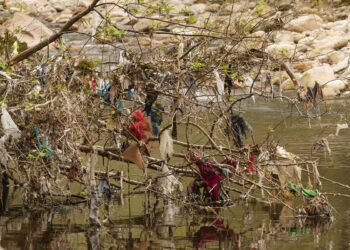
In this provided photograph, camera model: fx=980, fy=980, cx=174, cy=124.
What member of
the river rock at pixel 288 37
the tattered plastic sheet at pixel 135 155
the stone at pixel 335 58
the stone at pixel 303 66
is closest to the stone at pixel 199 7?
the river rock at pixel 288 37

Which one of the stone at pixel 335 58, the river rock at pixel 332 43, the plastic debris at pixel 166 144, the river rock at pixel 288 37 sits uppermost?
the river rock at pixel 288 37

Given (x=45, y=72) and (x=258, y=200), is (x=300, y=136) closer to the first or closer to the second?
(x=258, y=200)

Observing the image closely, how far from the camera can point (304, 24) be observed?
105ft

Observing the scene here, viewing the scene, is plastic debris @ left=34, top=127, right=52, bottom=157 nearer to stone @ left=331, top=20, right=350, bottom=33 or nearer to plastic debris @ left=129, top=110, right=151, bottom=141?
plastic debris @ left=129, top=110, right=151, bottom=141

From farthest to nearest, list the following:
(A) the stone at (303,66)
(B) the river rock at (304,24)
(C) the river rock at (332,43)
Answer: (B) the river rock at (304,24) → (C) the river rock at (332,43) → (A) the stone at (303,66)

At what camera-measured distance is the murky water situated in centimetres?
850

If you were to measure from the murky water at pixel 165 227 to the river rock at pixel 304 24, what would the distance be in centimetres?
2047

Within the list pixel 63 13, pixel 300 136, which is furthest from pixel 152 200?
pixel 63 13

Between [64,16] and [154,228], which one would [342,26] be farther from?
[154,228]

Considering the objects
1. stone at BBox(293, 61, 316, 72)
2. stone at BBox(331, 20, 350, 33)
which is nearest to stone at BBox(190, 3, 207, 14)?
stone at BBox(331, 20, 350, 33)

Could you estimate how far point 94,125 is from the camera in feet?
32.4

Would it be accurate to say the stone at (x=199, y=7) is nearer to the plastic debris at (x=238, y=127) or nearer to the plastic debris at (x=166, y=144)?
the plastic debris at (x=238, y=127)

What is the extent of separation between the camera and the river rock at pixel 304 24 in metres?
31.5

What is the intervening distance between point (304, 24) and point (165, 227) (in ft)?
76.8
